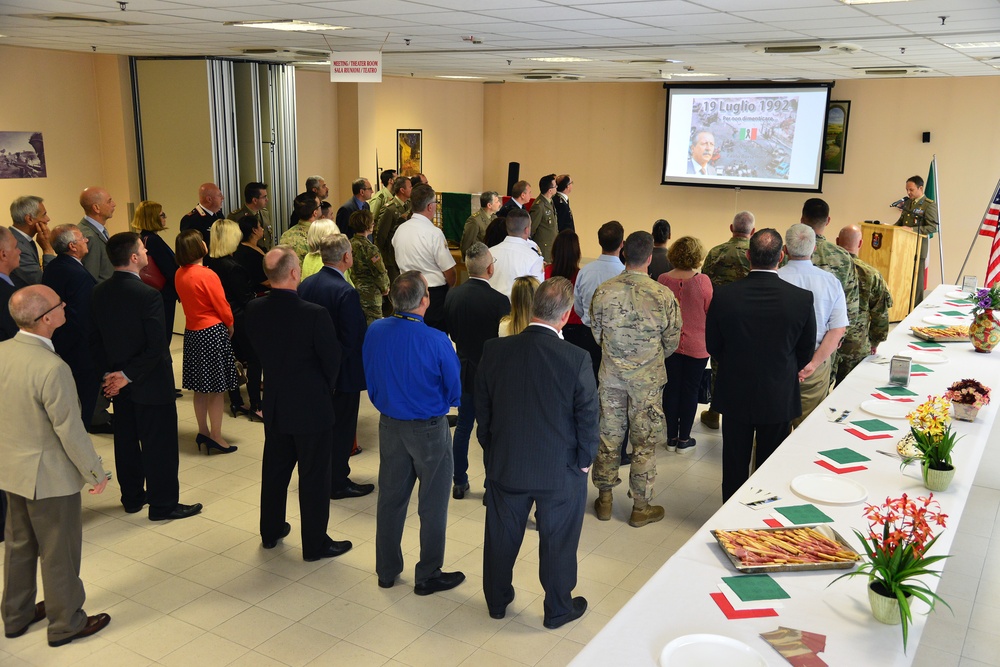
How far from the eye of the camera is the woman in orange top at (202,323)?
18.9 ft

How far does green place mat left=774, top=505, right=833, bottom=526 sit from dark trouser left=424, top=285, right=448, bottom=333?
289cm

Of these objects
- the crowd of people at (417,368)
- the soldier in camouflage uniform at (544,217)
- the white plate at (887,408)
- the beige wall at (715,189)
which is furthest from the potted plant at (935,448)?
the beige wall at (715,189)

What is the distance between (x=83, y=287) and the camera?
17.3 ft

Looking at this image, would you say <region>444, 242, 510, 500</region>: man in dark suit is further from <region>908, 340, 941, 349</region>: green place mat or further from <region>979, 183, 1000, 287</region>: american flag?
<region>979, 183, 1000, 287</region>: american flag

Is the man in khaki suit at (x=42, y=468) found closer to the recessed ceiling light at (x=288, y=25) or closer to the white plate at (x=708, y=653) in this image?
the white plate at (x=708, y=653)

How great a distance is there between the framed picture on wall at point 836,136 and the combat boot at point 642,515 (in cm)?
959

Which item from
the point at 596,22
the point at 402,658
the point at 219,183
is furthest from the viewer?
the point at 219,183

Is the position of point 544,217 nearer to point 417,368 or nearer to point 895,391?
point 895,391

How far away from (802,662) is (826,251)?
3.87 m

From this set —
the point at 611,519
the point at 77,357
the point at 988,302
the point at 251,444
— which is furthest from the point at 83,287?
the point at 988,302

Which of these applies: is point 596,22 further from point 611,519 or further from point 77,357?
point 77,357

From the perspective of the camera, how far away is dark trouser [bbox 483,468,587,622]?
3.72 meters

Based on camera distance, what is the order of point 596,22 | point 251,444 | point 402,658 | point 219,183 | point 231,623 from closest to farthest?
point 402,658 → point 231,623 → point 596,22 → point 251,444 → point 219,183

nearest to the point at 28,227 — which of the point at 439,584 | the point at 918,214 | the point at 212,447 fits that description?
the point at 212,447
